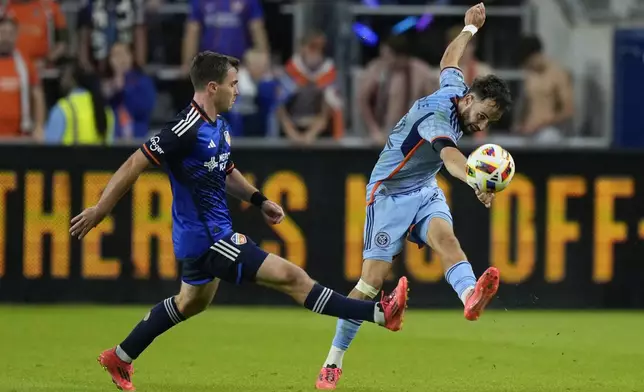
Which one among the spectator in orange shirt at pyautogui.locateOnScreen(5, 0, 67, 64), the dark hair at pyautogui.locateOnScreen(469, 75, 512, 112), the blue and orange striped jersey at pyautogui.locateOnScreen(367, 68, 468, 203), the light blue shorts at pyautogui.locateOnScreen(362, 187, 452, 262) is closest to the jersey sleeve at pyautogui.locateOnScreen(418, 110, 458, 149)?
the blue and orange striped jersey at pyautogui.locateOnScreen(367, 68, 468, 203)

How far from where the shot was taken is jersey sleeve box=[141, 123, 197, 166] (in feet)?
27.0

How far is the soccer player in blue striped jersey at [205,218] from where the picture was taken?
27.0 feet

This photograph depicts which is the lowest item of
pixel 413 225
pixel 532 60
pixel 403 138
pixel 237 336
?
pixel 237 336

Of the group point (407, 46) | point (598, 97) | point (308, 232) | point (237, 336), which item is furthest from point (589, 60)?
point (237, 336)

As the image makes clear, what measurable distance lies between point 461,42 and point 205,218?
2253mm

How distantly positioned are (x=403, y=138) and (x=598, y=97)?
292 inches

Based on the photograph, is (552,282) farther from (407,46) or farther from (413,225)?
(413,225)

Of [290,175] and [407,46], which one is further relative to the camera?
[407,46]

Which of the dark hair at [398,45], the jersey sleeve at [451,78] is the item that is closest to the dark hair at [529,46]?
the dark hair at [398,45]

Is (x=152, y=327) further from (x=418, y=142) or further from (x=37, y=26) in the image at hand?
(x=37, y=26)

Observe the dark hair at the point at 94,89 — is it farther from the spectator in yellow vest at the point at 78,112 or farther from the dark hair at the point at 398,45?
the dark hair at the point at 398,45

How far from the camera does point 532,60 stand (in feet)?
51.7

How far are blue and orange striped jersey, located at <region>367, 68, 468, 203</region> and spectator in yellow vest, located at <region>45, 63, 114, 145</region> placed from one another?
245 inches

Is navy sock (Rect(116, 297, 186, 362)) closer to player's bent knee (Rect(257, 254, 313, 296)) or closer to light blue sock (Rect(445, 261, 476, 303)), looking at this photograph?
player's bent knee (Rect(257, 254, 313, 296))
